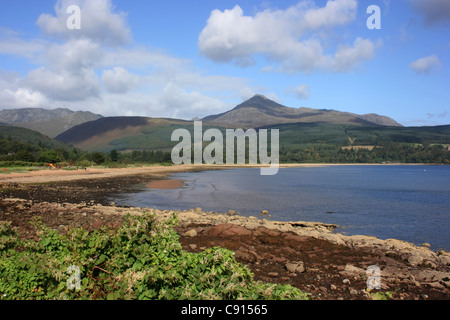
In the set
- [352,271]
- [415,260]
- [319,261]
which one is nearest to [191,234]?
[319,261]

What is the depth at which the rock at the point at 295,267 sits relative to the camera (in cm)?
880

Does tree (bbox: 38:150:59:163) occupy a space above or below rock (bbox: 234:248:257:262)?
above

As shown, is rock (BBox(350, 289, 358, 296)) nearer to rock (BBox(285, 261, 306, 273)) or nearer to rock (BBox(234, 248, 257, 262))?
rock (BBox(285, 261, 306, 273))

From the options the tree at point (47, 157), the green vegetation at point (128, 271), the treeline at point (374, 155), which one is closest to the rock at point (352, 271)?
the green vegetation at point (128, 271)

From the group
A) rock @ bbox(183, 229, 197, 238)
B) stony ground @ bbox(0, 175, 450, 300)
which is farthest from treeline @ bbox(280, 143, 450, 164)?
rock @ bbox(183, 229, 197, 238)

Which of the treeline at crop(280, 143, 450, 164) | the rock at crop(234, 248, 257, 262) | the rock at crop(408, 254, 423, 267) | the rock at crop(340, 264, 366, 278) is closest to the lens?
the rock at crop(340, 264, 366, 278)

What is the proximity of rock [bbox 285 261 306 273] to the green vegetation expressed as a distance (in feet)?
13.0

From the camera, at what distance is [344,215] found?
23.0 m

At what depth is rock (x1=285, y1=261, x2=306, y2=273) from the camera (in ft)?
28.9

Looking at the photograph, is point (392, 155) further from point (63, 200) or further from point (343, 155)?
point (63, 200)

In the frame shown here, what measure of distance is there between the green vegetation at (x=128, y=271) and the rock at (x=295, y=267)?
13.0 ft

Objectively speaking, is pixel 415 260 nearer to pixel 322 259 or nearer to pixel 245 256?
pixel 322 259

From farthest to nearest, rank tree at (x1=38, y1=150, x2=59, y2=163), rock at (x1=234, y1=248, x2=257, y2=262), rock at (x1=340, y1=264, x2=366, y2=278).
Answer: tree at (x1=38, y1=150, x2=59, y2=163) < rock at (x1=234, y1=248, x2=257, y2=262) < rock at (x1=340, y1=264, x2=366, y2=278)
